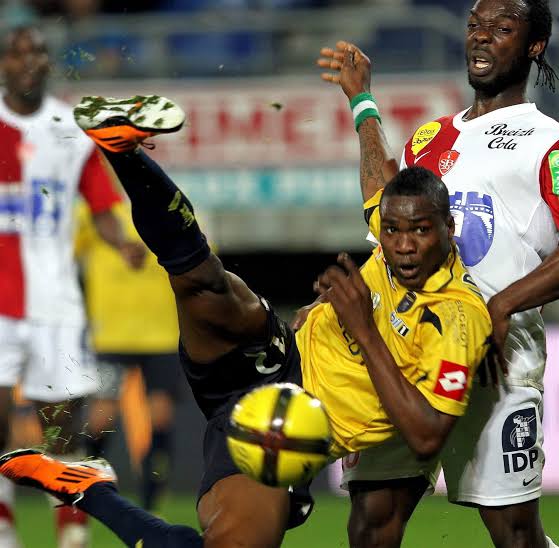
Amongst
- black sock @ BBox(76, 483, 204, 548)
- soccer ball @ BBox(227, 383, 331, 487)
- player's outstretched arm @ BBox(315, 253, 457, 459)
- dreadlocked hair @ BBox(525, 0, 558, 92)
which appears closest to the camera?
soccer ball @ BBox(227, 383, 331, 487)

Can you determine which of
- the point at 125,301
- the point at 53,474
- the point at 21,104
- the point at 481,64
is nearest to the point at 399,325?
the point at 481,64

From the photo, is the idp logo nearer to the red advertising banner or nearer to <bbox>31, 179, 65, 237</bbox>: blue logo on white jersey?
<bbox>31, 179, 65, 237</bbox>: blue logo on white jersey

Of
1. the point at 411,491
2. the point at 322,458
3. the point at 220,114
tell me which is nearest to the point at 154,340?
the point at 220,114

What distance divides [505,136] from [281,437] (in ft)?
4.54

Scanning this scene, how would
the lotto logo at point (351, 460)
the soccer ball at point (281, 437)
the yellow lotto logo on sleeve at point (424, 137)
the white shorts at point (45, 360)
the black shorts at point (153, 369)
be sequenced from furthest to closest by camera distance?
the black shorts at point (153, 369) → the white shorts at point (45, 360) → the yellow lotto logo on sleeve at point (424, 137) → the lotto logo at point (351, 460) → the soccer ball at point (281, 437)

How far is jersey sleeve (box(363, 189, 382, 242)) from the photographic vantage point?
4.72 m

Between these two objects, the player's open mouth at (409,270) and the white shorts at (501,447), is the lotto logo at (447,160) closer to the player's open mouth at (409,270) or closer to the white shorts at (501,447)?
the player's open mouth at (409,270)

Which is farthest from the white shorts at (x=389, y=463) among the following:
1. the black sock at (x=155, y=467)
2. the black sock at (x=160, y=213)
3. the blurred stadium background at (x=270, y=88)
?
the blurred stadium background at (x=270, y=88)

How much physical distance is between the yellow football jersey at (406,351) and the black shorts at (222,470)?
8.1 inches

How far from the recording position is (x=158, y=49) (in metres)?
11.8

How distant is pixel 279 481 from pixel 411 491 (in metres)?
0.89

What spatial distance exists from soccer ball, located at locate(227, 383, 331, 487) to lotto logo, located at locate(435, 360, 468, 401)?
384 mm

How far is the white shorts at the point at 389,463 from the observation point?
4699 millimetres

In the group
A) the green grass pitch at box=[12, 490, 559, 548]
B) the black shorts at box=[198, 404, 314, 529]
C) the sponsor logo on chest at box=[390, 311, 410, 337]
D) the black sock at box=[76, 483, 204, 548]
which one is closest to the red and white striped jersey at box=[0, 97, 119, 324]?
the green grass pitch at box=[12, 490, 559, 548]
